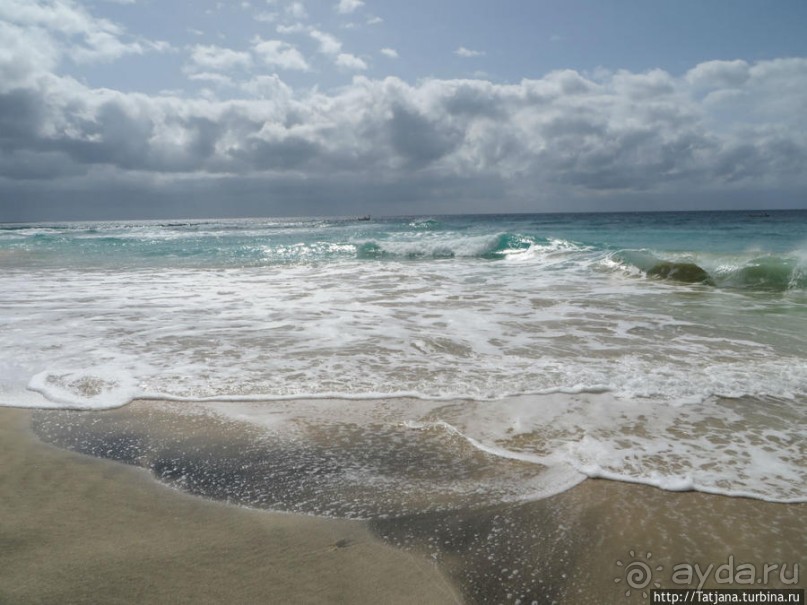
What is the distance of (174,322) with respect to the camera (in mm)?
6664

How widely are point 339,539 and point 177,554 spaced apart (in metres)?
0.64

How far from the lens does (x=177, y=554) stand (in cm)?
200

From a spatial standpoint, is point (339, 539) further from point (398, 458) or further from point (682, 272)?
point (682, 272)

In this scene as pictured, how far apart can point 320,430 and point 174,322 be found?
14.0 ft

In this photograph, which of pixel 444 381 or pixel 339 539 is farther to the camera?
pixel 444 381

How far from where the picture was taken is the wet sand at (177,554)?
5.88ft

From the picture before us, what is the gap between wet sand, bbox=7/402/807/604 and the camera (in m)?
1.83

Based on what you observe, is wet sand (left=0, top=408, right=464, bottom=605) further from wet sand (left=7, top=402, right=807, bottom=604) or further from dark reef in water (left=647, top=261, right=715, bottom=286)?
dark reef in water (left=647, top=261, right=715, bottom=286)

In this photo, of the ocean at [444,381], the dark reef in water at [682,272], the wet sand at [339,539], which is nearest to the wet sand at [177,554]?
the wet sand at [339,539]

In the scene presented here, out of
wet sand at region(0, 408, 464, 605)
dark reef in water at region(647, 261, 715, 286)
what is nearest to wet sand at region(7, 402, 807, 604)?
wet sand at region(0, 408, 464, 605)

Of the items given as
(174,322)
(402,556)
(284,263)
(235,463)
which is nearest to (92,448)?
(235,463)

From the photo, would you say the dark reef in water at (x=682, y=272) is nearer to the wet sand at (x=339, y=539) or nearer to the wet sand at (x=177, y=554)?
the wet sand at (x=339, y=539)

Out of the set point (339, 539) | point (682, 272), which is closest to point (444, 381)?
point (339, 539)

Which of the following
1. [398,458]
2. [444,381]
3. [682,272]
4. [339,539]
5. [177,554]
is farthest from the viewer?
[682,272]
